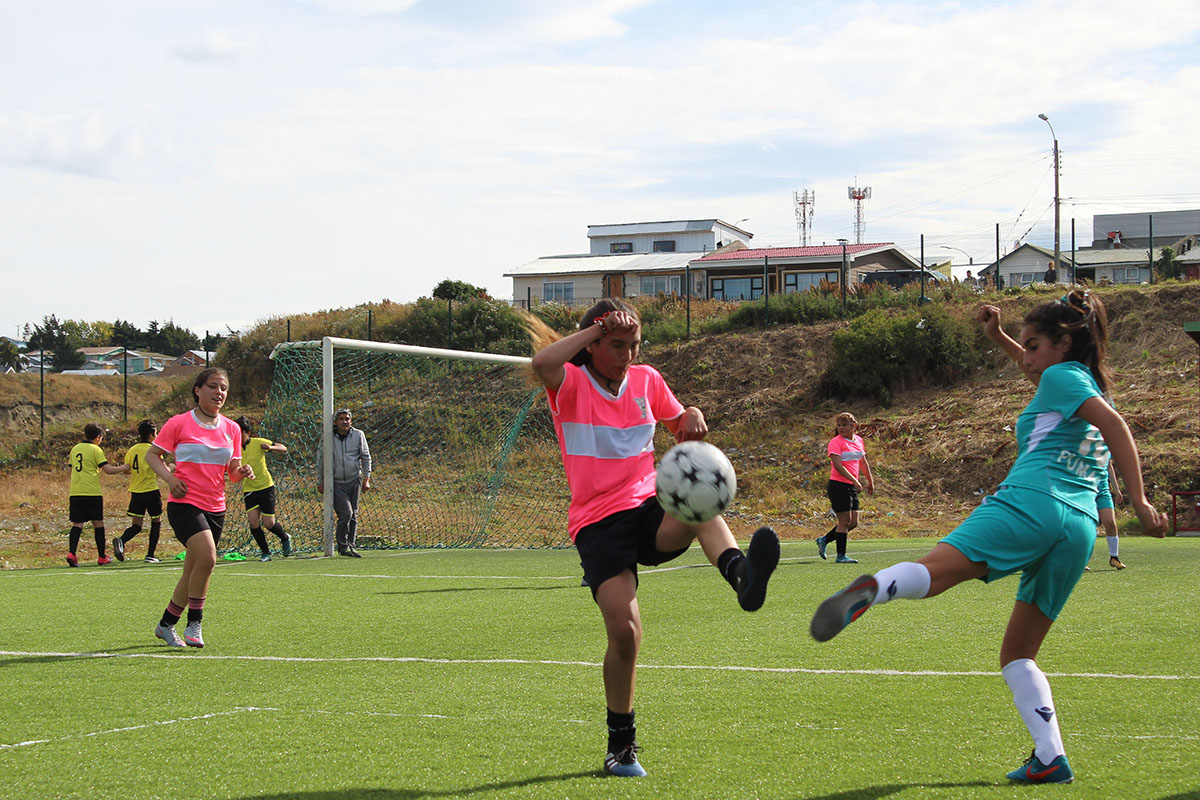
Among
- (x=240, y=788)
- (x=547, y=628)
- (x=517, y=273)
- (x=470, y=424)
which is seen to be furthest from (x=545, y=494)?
(x=517, y=273)

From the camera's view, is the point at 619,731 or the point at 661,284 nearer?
the point at 619,731

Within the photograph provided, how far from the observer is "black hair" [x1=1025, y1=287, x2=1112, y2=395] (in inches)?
163

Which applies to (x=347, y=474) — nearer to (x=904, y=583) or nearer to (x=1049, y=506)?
(x=904, y=583)

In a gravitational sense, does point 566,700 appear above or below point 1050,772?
below

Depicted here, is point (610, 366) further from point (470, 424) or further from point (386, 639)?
point (470, 424)

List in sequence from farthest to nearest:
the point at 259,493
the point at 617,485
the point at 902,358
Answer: the point at 902,358
the point at 259,493
the point at 617,485

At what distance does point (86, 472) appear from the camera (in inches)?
615

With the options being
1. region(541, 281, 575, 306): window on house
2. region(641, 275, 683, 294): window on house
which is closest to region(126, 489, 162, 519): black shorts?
region(641, 275, 683, 294): window on house

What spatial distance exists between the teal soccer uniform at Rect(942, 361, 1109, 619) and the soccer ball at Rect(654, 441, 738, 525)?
31.8 inches

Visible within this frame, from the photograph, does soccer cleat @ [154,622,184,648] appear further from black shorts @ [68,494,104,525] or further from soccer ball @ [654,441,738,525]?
black shorts @ [68,494,104,525]

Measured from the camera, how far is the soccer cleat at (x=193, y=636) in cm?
755

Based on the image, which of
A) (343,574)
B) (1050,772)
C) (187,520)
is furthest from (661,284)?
(1050,772)

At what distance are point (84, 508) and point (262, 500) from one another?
253 centimetres

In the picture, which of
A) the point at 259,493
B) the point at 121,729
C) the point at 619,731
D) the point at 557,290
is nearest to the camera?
the point at 619,731
